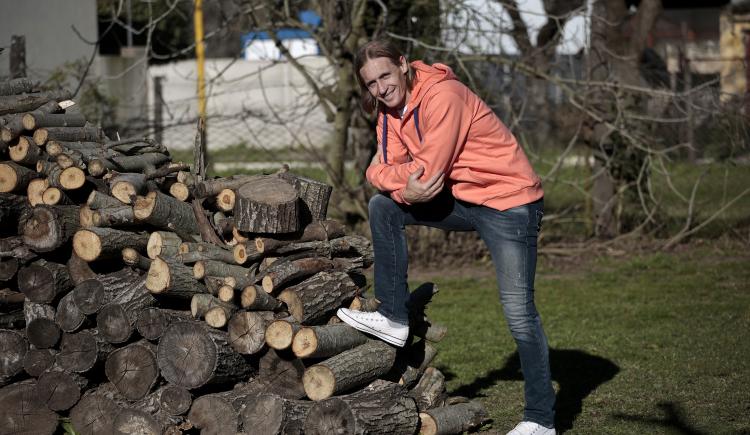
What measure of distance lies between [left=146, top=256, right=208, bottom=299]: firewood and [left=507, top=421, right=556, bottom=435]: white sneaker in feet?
5.24

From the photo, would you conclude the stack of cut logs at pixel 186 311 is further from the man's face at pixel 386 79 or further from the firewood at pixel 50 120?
the man's face at pixel 386 79

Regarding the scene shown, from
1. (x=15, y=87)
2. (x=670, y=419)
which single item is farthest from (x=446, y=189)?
(x=15, y=87)

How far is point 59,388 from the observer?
188 inches

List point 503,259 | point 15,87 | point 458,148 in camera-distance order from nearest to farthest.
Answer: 1. point 458,148
2. point 503,259
3. point 15,87

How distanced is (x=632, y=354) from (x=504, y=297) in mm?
2577

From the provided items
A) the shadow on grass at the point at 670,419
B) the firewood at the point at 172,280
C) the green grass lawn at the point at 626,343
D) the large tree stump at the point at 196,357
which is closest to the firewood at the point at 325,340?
the large tree stump at the point at 196,357

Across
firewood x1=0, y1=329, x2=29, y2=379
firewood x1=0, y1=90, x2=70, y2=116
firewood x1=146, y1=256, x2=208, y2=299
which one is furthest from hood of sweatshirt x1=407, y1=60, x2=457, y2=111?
firewood x1=0, y1=90, x2=70, y2=116

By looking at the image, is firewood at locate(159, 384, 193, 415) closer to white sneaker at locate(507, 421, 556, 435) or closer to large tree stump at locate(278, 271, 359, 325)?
large tree stump at locate(278, 271, 359, 325)

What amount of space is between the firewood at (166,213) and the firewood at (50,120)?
0.94 metres

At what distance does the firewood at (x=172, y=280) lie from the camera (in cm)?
453

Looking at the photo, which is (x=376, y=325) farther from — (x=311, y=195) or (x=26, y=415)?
(x=26, y=415)

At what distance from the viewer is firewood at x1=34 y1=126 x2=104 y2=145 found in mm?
5281

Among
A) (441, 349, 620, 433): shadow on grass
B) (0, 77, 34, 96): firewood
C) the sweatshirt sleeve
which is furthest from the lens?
(0, 77, 34, 96): firewood

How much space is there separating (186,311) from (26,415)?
943 mm
